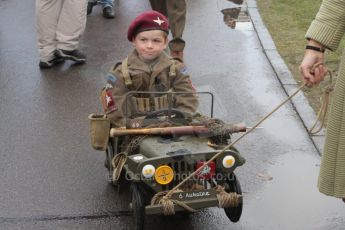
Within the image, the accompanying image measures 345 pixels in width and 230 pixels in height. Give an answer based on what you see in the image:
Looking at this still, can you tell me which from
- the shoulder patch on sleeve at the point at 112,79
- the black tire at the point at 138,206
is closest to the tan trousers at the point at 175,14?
the shoulder patch on sleeve at the point at 112,79

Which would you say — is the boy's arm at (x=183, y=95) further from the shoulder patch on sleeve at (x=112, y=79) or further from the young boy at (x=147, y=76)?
the shoulder patch on sleeve at (x=112, y=79)

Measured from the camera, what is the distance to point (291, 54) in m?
7.15

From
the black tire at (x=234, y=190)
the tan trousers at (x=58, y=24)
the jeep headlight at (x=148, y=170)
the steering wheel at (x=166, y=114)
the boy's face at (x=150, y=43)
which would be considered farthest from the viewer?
the tan trousers at (x=58, y=24)

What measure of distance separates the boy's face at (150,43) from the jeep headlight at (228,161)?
3.30 feet

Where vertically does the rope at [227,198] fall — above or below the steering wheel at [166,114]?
below

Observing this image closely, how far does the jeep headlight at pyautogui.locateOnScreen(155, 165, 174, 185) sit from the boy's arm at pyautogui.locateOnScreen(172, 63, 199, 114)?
62 centimetres

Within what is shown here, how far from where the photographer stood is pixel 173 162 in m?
3.48

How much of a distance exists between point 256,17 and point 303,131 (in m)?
3.57

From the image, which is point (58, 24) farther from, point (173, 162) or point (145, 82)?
point (173, 162)

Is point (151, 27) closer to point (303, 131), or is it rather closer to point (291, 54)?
point (303, 131)

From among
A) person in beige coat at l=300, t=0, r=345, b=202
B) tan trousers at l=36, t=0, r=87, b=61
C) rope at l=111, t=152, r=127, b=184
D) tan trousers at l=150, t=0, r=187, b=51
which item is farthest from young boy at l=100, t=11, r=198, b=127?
tan trousers at l=36, t=0, r=87, b=61

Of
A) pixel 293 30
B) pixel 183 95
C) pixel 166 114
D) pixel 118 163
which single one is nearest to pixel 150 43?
pixel 183 95

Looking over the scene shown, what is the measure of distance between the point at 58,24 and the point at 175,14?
51.6 inches

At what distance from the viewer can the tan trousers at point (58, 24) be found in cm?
684
